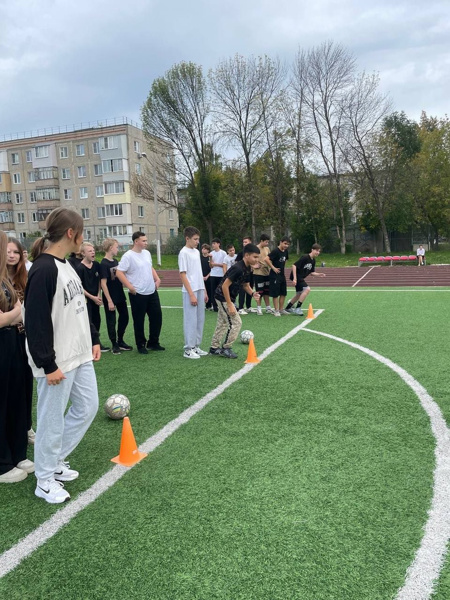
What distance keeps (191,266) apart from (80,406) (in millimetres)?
3930

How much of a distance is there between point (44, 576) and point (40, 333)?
134 cm

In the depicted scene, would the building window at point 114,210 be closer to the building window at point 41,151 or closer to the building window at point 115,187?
the building window at point 115,187

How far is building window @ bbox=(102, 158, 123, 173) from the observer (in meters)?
49.0

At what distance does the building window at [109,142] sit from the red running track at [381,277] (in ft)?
94.3

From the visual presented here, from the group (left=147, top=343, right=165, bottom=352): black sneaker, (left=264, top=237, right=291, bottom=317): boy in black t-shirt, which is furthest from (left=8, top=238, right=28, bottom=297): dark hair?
(left=264, top=237, right=291, bottom=317): boy in black t-shirt

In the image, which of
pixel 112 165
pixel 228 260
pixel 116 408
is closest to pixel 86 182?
pixel 112 165

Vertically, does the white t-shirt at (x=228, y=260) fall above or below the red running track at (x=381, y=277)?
above

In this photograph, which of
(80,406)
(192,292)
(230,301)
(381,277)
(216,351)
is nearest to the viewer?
(80,406)

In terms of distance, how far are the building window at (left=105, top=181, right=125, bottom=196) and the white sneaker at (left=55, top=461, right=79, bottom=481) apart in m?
49.0

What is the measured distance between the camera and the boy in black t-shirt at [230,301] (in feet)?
21.5

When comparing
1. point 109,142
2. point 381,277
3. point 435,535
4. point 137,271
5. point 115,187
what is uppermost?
point 109,142

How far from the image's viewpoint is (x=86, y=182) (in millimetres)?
51875

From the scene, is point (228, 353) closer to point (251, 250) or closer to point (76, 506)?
point (251, 250)

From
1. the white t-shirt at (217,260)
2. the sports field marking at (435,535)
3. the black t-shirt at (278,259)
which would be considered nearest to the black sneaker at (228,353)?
the sports field marking at (435,535)
